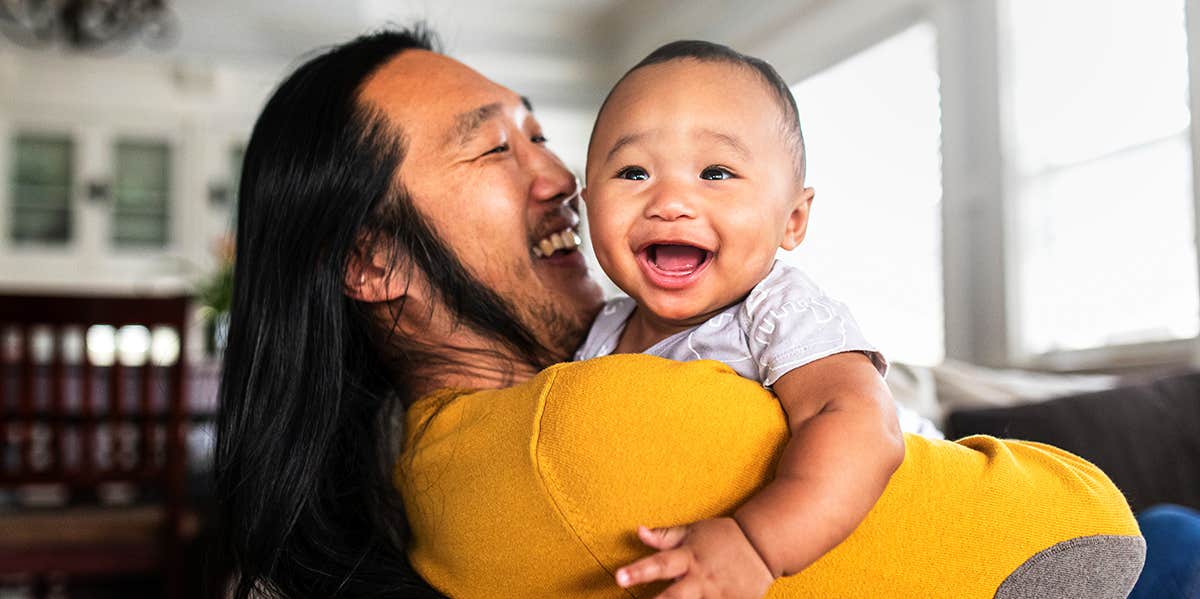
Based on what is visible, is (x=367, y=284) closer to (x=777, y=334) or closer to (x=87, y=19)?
(x=777, y=334)

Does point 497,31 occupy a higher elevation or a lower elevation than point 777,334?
higher

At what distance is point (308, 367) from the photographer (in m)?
1.10

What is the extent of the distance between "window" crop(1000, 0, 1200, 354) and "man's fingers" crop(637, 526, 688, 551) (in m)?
2.53

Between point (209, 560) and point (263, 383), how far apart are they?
0.62 feet

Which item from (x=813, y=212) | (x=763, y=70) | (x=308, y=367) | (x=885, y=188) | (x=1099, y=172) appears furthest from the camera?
(x=813, y=212)

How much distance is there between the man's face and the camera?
1192 mm

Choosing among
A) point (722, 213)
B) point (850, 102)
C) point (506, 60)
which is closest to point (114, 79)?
point (506, 60)

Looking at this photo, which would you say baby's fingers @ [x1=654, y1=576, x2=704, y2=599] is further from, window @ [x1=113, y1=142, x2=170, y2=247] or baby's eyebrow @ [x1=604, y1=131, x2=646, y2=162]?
window @ [x1=113, y1=142, x2=170, y2=247]

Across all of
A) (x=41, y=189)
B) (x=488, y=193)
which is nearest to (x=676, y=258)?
(x=488, y=193)

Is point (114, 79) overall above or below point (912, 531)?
above

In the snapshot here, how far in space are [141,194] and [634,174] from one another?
5.86 meters

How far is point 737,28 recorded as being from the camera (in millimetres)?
4832

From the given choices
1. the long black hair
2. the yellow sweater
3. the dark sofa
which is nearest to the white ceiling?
the dark sofa

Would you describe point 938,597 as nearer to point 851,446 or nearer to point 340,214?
point 851,446
